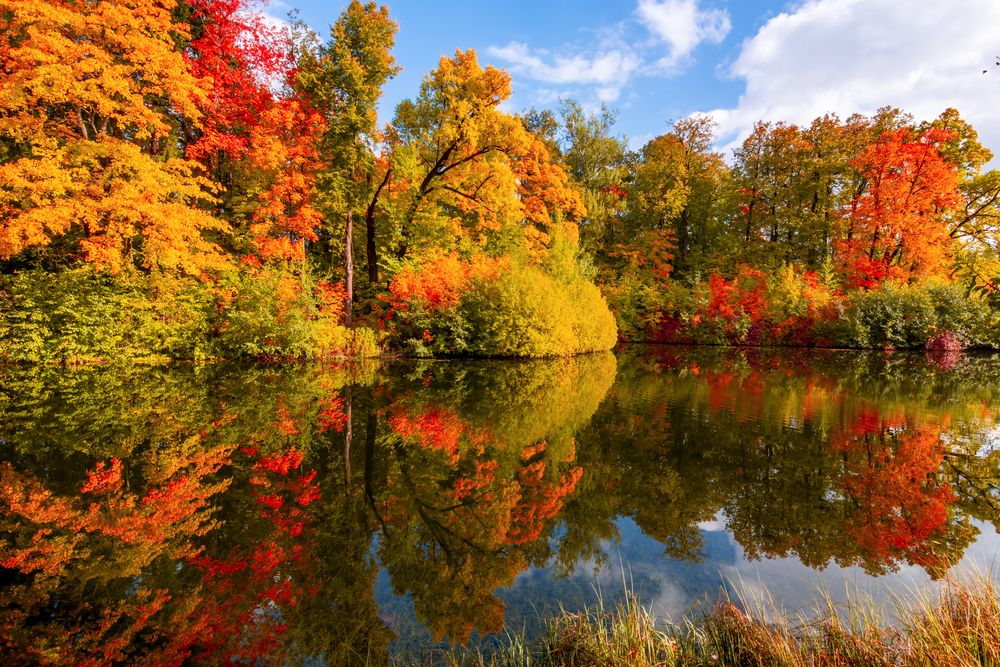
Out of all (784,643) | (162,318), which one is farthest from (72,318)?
(784,643)

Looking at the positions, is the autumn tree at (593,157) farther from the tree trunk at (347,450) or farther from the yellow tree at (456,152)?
the tree trunk at (347,450)

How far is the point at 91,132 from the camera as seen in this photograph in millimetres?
13828

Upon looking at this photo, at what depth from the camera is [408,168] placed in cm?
1819

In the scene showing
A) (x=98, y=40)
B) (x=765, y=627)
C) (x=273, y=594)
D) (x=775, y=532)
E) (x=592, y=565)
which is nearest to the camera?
(x=765, y=627)

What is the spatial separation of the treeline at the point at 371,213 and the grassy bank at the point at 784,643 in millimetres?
2463

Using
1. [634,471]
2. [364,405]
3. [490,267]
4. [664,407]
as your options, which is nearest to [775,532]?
[634,471]

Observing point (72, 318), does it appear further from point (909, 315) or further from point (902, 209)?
point (902, 209)

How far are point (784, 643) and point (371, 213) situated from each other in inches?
778

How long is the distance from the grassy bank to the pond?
46 centimetres

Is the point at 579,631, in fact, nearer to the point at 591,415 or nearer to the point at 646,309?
the point at 591,415

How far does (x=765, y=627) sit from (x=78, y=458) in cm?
717

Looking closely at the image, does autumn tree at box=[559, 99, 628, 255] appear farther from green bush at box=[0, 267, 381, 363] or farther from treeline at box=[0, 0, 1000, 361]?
green bush at box=[0, 267, 381, 363]

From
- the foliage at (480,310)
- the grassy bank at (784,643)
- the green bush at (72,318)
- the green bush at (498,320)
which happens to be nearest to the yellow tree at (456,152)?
the foliage at (480,310)

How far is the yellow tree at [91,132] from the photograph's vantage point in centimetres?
1130
